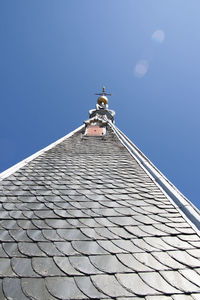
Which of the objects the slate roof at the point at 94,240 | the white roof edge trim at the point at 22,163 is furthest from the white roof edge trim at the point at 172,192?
the white roof edge trim at the point at 22,163

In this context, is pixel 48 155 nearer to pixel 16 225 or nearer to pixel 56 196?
pixel 56 196

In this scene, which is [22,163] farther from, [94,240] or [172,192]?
[172,192]

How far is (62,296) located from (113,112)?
47.3ft

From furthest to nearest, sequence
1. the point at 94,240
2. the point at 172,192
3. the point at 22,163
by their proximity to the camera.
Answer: the point at 22,163
the point at 172,192
the point at 94,240

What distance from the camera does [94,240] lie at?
2164 mm

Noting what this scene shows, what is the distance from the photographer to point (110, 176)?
3.88 meters

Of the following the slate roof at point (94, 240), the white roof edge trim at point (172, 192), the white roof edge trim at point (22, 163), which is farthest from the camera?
the white roof edge trim at point (22, 163)

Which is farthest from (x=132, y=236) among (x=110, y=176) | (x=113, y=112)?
(x=113, y=112)

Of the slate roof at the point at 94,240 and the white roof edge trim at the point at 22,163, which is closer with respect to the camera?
the slate roof at the point at 94,240

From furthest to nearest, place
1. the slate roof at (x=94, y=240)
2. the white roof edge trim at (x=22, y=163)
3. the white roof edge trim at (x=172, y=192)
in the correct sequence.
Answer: the white roof edge trim at (x=22, y=163) → the white roof edge trim at (x=172, y=192) → the slate roof at (x=94, y=240)

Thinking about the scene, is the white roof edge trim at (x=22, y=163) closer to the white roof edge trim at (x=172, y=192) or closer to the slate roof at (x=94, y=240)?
the slate roof at (x=94, y=240)

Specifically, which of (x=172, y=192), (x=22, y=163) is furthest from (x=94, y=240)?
(x=22, y=163)

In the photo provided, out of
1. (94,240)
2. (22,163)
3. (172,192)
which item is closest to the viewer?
(94,240)

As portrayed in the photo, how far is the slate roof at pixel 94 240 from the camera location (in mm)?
1628
